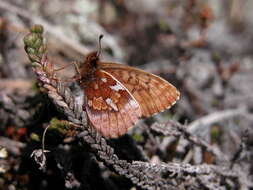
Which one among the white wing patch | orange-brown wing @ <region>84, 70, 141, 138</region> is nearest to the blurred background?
orange-brown wing @ <region>84, 70, 141, 138</region>

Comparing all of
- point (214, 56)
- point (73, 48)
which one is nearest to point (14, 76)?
point (73, 48)

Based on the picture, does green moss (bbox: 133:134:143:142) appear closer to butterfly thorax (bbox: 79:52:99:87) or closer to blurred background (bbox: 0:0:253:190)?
blurred background (bbox: 0:0:253:190)

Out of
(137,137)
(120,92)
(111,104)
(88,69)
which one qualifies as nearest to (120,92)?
(120,92)

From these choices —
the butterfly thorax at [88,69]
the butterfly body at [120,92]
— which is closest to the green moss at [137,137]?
the butterfly body at [120,92]

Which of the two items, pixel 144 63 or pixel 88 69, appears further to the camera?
pixel 144 63

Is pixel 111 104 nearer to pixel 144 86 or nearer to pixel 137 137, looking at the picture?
pixel 144 86

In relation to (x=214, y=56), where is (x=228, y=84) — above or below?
below

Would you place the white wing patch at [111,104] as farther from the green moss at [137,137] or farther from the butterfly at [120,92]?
the green moss at [137,137]

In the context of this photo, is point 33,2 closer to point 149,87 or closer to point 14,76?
point 14,76
